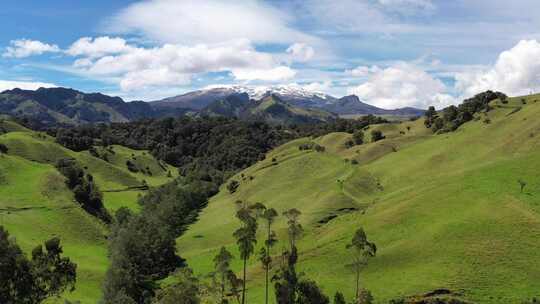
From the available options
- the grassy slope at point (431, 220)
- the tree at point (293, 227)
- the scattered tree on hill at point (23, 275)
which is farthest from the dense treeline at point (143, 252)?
the tree at point (293, 227)

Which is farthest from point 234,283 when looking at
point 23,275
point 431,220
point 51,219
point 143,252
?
point 51,219

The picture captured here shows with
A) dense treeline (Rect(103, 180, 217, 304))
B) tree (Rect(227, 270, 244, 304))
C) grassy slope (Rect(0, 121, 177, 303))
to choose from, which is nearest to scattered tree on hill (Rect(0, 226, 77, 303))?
dense treeline (Rect(103, 180, 217, 304))

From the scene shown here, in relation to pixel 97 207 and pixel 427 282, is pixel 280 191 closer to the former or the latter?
pixel 97 207

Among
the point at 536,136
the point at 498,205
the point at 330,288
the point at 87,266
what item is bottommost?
the point at 87,266

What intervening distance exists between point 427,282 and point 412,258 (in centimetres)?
962

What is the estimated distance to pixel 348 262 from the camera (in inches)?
3189

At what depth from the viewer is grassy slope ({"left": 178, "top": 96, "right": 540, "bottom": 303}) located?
68.2 meters

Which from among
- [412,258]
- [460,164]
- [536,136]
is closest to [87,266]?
[412,258]

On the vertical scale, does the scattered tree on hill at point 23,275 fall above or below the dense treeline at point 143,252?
above

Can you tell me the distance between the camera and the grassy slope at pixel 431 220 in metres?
68.2

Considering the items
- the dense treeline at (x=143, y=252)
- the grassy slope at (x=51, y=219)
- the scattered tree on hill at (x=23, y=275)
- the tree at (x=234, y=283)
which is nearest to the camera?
the scattered tree on hill at (x=23, y=275)

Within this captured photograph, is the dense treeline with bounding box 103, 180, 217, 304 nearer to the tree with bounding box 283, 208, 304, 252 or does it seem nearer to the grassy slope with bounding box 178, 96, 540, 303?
the grassy slope with bounding box 178, 96, 540, 303

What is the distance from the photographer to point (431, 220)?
86.9 metres

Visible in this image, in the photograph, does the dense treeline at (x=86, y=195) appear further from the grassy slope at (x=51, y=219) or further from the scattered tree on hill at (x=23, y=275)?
the scattered tree on hill at (x=23, y=275)
